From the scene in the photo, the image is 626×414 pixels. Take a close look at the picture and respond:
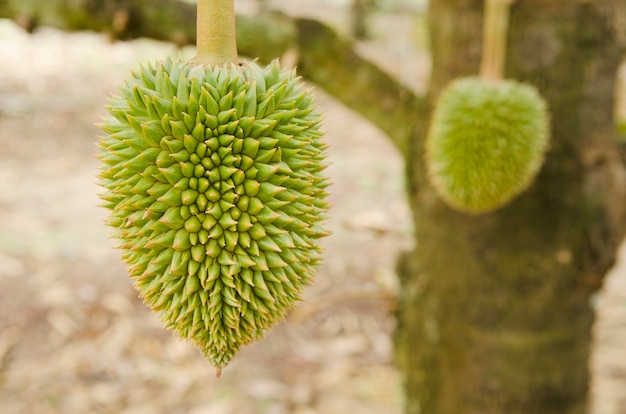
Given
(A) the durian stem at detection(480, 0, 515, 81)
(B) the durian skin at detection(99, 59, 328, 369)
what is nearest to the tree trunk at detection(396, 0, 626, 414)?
(A) the durian stem at detection(480, 0, 515, 81)

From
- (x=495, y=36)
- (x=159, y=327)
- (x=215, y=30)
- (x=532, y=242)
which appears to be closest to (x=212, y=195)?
(x=215, y=30)

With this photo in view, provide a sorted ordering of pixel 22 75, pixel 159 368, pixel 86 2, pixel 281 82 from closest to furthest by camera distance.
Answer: pixel 281 82, pixel 86 2, pixel 159 368, pixel 22 75

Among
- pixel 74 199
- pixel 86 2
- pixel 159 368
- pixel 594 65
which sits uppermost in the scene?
pixel 86 2

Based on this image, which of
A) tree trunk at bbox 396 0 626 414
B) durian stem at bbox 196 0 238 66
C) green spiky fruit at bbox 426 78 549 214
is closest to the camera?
durian stem at bbox 196 0 238 66

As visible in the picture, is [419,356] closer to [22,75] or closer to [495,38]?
[495,38]

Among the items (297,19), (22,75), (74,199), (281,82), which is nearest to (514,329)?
(297,19)

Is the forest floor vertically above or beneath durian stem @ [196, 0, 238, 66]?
beneath

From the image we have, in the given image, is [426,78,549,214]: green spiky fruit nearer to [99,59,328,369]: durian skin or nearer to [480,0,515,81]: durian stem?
[480,0,515,81]: durian stem
